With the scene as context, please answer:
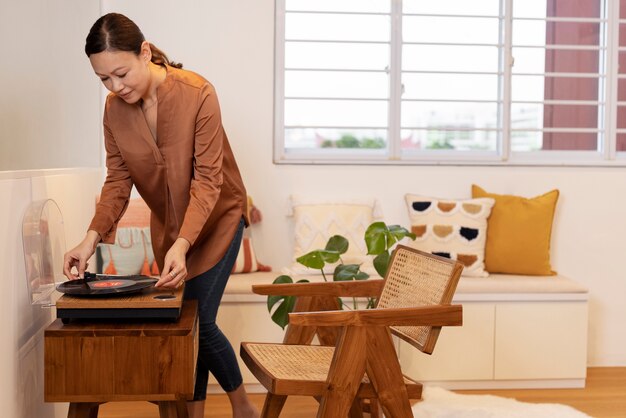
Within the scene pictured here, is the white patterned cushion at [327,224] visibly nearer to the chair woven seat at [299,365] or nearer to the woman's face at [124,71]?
the chair woven seat at [299,365]

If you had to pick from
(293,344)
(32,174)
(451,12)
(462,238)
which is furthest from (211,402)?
(451,12)

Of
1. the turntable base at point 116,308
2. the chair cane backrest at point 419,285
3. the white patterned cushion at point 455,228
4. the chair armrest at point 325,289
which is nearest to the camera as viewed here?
the turntable base at point 116,308

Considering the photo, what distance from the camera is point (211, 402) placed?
387cm

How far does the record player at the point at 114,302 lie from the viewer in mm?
2230

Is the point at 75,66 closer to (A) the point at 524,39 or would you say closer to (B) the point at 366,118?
(B) the point at 366,118

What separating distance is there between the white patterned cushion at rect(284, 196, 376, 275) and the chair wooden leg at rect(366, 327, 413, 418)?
1.74 meters

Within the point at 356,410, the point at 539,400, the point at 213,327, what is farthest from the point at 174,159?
the point at 539,400

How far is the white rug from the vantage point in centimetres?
361

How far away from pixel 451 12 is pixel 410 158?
819 mm

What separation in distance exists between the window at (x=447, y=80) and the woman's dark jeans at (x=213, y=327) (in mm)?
1743

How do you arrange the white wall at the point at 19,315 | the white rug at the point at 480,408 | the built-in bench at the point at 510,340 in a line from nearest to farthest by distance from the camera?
the white wall at the point at 19,315
the white rug at the point at 480,408
the built-in bench at the point at 510,340

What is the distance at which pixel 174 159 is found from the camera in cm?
258

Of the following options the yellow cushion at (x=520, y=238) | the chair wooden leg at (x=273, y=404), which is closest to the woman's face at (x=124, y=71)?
the chair wooden leg at (x=273, y=404)

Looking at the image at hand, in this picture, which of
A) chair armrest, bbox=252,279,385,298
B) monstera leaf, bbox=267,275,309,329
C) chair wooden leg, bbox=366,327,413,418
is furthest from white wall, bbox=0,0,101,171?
chair wooden leg, bbox=366,327,413,418
